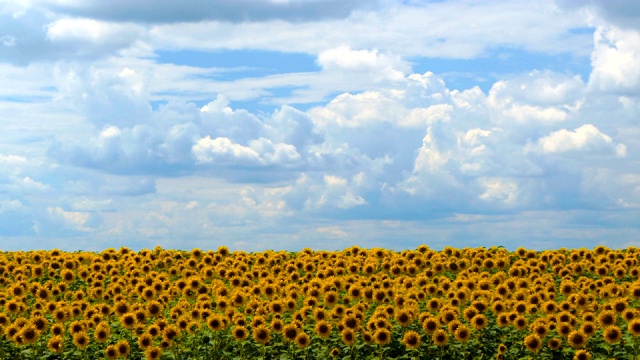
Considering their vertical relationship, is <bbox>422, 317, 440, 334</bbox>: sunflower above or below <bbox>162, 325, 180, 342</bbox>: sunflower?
above

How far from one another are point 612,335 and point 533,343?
6.49ft

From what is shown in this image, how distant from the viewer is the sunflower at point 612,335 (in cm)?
1858

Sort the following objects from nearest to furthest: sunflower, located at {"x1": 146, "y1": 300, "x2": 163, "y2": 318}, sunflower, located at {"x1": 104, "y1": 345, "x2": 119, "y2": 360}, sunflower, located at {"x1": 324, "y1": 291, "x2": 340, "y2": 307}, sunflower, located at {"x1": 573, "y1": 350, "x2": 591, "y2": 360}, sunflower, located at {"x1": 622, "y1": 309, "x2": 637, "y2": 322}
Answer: sunflower, located at {"x1": 573, "y1": 350, "x2": 591, "y2": 360}
sunflower, located at {"x1": 104, "y1": 345, "x2": 119, "y2": 360}
sunflower, located at {"x1": 622, "y1": 309, "x2": 637, "y2": 322}
sunflower, located at {"x1": 146, "y1": 300, "x2": 163, "y2": 318}
sunflower, located at {"x1": 324, "y1": 291, "x2": 340, "y2": 307}

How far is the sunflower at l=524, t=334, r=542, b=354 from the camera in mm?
18047

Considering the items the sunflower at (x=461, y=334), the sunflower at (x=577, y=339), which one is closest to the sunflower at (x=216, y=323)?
the sunflower at (x=461, y=334)

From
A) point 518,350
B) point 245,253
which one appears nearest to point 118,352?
point 518,350

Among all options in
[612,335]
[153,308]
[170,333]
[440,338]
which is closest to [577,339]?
[612,335]

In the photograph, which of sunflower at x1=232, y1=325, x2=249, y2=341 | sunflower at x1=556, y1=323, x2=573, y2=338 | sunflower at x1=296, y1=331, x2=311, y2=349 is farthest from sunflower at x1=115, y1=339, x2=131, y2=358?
sunflower at x1=556, y1=323, x2=573, y2=338

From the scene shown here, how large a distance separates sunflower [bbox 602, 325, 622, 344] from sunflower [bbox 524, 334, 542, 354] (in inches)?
67.0

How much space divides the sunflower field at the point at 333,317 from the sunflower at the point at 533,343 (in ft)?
0.07

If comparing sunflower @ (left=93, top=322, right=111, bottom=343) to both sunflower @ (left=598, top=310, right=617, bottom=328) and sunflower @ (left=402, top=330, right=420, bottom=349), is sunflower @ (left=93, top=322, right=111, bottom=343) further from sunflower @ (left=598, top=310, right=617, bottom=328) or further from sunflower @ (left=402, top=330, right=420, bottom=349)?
sunflower @ (left=598, top=310, right=617, bottom=328)

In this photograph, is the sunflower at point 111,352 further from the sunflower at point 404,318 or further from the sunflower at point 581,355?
the sunflower at point 581,355

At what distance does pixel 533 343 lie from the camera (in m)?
18.1

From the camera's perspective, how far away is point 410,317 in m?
19.2
